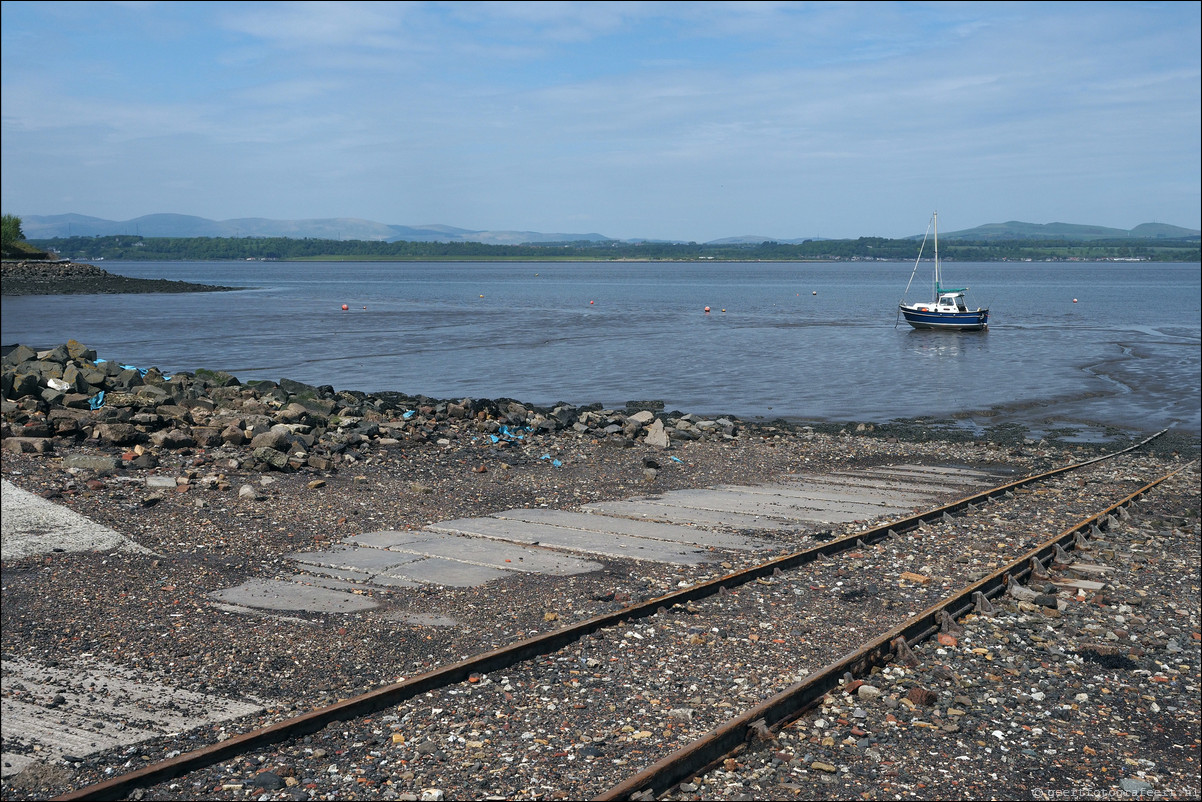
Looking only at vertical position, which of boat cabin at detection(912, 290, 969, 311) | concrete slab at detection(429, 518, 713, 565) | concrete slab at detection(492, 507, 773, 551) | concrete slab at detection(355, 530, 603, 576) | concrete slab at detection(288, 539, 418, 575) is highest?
boat cabin at detection(912, 290, 969, 311)

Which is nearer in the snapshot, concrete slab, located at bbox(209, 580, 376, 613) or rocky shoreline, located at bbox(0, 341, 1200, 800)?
rocky shoreline, located at bbox(0, 341, 1200, 800)

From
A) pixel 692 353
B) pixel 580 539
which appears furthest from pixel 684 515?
pixel 692 353

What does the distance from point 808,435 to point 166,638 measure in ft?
56.5

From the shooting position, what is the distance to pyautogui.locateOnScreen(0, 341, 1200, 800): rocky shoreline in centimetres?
675

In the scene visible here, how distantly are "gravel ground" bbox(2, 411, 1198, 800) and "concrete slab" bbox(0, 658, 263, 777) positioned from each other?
20 cm

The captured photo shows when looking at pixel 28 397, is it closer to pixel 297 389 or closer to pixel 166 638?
pixel 297 389

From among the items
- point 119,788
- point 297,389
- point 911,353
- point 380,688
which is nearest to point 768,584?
point 380,688

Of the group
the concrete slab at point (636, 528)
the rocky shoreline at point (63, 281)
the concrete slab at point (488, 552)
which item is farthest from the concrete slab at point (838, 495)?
the rocky shoreline at point (63, 281)

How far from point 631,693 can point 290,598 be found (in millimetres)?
3648

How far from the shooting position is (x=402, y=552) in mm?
10953

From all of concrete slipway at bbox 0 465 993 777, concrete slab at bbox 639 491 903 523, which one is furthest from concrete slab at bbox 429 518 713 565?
concrete slab at bbox 639 491 903 523

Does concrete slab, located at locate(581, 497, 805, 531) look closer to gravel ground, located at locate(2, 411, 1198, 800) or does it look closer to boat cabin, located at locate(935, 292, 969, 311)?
gravel ground, located at locate(2, 411, 1198, 800)

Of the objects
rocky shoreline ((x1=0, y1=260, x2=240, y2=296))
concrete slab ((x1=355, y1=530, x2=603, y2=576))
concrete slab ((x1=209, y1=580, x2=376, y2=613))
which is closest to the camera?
concrete slab ((x1=209, y1=580, x2=376, y2=613))

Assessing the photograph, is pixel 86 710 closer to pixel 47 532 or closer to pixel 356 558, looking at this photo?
pixel 356 558
